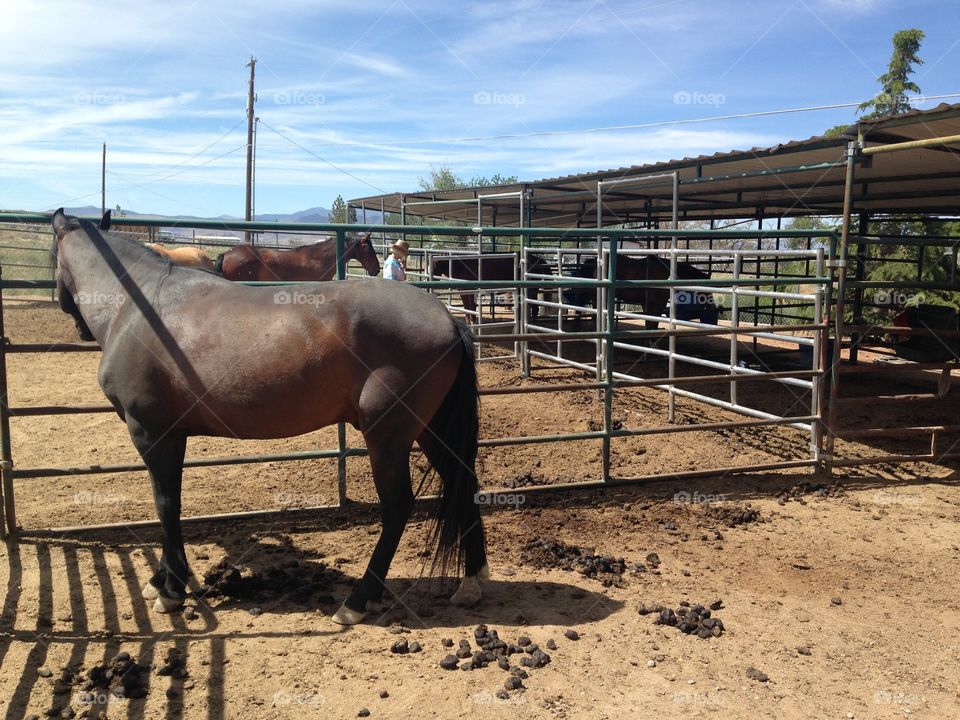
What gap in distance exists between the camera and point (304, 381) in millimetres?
3367

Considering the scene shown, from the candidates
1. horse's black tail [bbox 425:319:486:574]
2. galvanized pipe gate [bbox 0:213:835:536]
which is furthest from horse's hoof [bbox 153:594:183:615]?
horse's black tail [bbox 425:319:486:574]

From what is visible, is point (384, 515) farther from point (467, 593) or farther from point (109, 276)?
point (109, 276)

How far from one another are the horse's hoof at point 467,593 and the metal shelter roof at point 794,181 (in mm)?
4197

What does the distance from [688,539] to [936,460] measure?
9.60 ft

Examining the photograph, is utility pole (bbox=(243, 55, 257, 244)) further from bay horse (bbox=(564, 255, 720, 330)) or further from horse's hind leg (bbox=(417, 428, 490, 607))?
horse's hind leg (bbox=(417, 428, 490, 607))

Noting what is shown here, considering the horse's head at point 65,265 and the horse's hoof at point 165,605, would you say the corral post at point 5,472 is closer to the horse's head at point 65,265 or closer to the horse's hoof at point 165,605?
the horse's head at point 65,265

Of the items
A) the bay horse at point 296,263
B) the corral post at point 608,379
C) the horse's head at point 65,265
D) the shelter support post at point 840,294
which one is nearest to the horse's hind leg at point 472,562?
the corral post at point 608,379

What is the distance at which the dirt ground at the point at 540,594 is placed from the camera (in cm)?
278

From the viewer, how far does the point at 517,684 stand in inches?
110

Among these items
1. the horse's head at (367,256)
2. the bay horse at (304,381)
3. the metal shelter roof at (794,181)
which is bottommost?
the bay horse at (304,381)

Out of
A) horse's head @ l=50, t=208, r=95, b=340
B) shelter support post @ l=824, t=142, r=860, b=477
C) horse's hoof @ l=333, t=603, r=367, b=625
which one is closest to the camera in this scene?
horse's hoof @ l=333, t=603, r=367, b=625

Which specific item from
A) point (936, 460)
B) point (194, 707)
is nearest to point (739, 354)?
point (936, 460)

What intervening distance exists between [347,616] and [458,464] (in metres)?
0.87

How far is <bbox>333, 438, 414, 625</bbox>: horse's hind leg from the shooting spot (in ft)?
11.0
